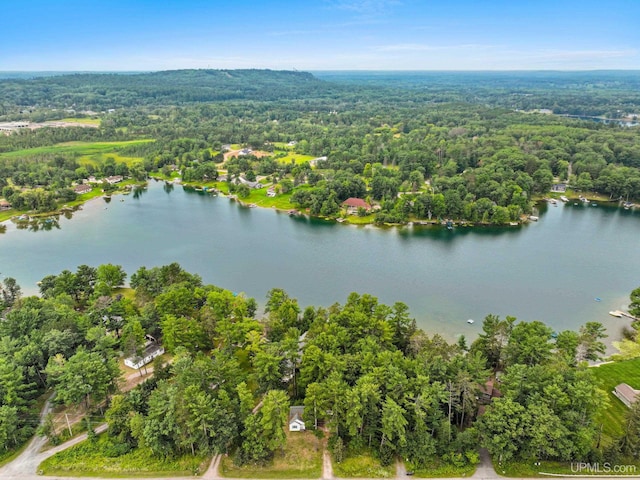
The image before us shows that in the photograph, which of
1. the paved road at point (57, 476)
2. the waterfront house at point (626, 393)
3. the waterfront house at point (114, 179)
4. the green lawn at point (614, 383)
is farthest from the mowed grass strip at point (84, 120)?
the waterfront house at point (626, 393)

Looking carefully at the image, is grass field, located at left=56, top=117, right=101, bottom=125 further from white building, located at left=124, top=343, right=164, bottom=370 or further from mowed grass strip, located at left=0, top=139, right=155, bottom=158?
white building, located at left=124, top=343, right=164, bottom=370

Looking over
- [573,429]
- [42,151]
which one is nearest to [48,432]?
[573,429]

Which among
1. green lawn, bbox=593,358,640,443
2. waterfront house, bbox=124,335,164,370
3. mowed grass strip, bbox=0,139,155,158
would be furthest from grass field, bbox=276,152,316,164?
green lawn, bbox=593,358,640,443

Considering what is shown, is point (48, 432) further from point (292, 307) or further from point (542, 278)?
point (542, 278)

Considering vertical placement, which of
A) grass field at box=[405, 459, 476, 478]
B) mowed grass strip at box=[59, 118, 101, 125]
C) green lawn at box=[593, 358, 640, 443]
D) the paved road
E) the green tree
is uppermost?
mowed grass strip at box=[59, 118, 101, 125]

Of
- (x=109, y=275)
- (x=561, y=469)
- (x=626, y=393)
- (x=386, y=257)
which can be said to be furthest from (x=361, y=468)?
(x=386, y=257)

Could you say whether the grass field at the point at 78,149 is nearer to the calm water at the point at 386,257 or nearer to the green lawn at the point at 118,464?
the calm water at the point at 386,257

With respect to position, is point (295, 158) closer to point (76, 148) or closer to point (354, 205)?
point (354, 205)
